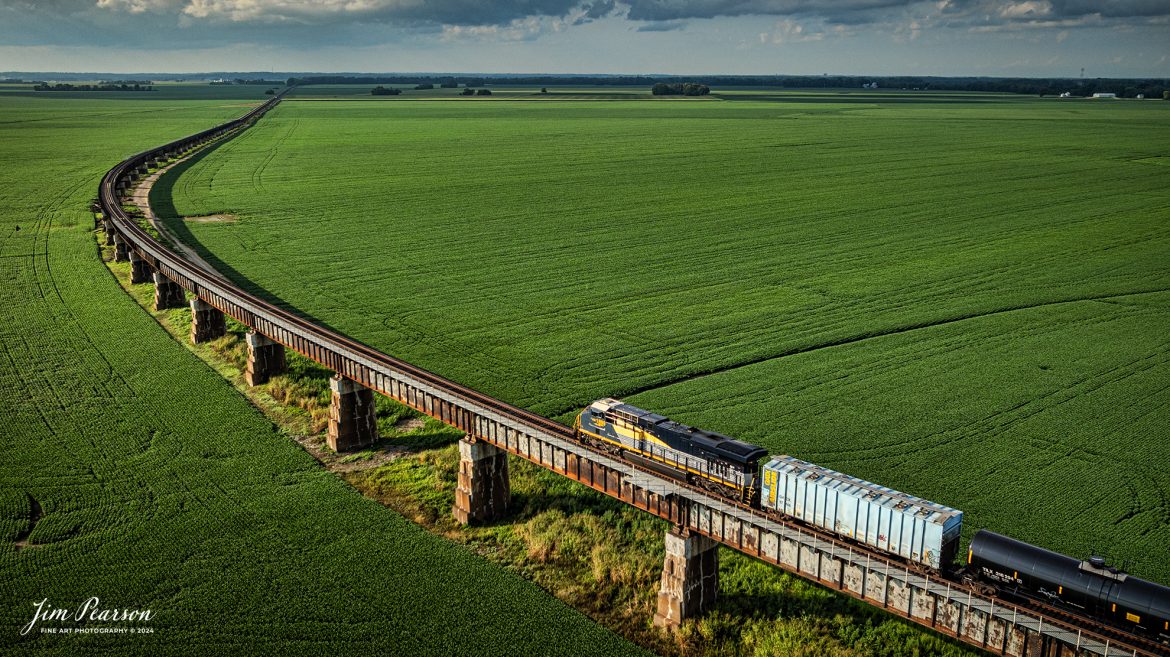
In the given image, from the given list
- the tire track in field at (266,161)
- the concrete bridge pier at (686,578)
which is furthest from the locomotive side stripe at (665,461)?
the tire track in field at (266,161)

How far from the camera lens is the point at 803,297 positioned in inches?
2660

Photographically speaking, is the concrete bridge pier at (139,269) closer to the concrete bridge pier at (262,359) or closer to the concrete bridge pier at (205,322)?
the concrete bridge pier at (205,322)

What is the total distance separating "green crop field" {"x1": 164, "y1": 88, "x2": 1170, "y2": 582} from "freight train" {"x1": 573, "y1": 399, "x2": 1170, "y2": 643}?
8057 millimetres

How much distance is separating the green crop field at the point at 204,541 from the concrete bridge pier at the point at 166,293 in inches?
399

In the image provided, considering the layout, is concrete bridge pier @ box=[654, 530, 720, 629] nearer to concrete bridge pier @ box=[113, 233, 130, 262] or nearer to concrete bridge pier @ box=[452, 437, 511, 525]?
concrete bridge pier @ box=[452, 437, 511, 525]

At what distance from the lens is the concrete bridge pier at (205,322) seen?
58188 millimetres

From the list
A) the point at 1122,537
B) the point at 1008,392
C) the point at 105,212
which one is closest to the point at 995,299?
the point at 1008,392

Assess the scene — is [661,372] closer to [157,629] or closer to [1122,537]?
[1122,537]

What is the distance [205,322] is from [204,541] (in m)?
25.6

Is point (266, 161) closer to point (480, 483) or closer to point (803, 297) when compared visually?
point (803, 297)

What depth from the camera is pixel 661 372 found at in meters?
52.1

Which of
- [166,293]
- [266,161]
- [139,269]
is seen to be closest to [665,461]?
[166,293]

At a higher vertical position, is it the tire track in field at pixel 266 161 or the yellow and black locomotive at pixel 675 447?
the tire track in field at pixel 266 161
